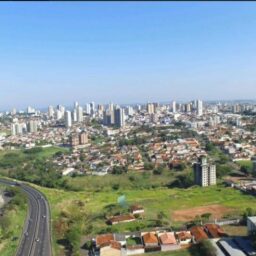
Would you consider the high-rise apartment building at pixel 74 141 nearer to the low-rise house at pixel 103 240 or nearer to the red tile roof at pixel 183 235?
the low-rise house at pixel 103 240

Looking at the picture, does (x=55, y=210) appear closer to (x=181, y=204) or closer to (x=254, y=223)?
(x=181, y=204)

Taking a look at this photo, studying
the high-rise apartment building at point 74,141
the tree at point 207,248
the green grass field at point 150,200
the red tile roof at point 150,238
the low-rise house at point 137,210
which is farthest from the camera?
the high-rise apartment building at point 74,141

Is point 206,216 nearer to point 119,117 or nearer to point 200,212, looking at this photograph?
point 200,212

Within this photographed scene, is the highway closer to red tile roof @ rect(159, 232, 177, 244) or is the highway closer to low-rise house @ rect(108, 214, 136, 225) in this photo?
low-rise house @ rect(108, 214, 136, 225)

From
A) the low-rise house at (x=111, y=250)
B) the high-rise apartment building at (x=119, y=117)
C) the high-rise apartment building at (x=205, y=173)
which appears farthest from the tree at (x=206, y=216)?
the high-rise apartment building at (x=119, y=117)

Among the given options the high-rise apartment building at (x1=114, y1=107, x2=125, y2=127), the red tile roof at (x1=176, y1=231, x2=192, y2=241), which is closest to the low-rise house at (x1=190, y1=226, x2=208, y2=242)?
the red tile roof at (x1=176, y1=231, x2=192, y2=241)

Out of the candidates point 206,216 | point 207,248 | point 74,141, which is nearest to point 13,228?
point 206,216

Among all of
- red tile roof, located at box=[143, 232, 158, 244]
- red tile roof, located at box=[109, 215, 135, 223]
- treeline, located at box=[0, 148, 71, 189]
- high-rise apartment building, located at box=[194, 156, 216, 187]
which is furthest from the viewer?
treeline, located at box=[0, 148, 71, 189]
